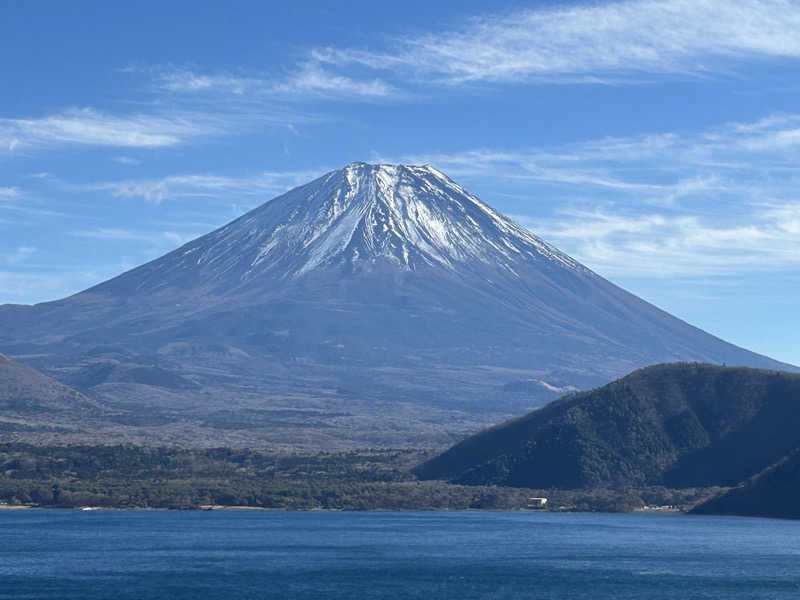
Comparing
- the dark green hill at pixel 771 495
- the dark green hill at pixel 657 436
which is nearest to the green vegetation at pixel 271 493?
the dark green hill at pixel 657 436

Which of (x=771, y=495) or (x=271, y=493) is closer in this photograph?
(x=771, y=495)

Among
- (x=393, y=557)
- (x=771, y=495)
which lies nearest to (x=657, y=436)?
(x=771, y=495)

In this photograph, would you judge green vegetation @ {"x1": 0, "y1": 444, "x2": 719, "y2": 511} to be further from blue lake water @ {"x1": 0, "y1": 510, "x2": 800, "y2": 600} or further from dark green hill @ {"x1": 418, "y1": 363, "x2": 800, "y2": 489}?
blue lake water @ {"x1": 0, "y1": 510, "x2": 800, "y2": 600}

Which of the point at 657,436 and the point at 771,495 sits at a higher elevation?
the point at 657,436

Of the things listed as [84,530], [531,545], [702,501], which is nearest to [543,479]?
[702,501]

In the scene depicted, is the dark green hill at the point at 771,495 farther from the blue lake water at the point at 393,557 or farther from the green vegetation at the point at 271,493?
the green vegetation at the point at 271,493

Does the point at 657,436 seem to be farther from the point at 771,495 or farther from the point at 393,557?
the point at 393,557

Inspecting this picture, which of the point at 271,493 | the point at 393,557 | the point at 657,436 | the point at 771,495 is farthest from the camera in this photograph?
the point at 657,436
